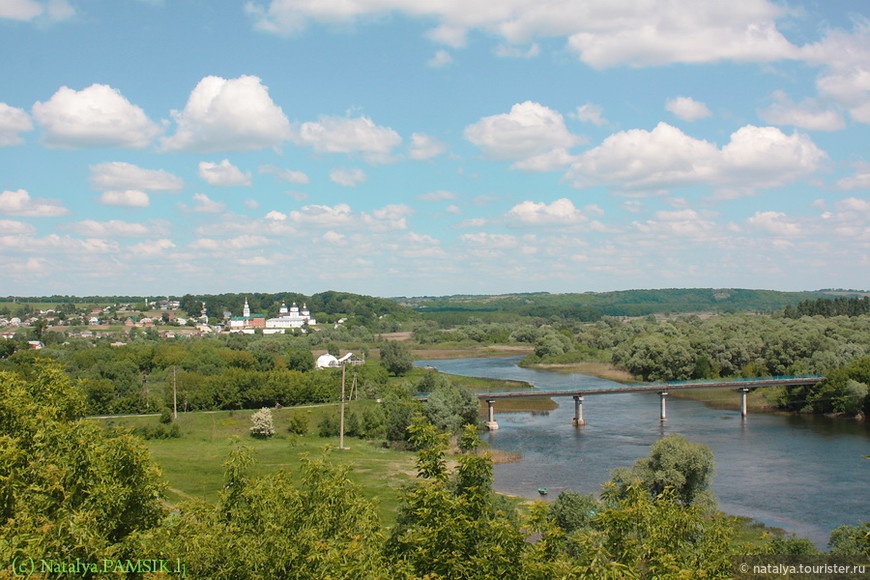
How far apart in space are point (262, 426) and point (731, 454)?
36372 mm

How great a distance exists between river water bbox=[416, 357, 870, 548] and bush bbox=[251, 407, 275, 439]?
60.8ft

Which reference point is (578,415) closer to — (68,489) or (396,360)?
(396,360)

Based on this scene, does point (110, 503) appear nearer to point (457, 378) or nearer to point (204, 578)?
point (204, 578)

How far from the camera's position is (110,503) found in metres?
13.0

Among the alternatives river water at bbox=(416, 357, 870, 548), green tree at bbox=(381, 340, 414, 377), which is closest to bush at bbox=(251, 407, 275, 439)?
river water at bbox=(416, 357, 870, 548)

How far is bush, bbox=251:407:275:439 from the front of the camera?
5972 centimetres

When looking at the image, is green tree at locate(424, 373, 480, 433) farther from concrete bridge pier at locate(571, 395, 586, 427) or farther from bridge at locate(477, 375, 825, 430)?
concrete bridge pier at locate(571, 395, 586, 427)

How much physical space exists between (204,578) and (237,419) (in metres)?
54.5

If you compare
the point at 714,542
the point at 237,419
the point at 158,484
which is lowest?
the point at 237,419

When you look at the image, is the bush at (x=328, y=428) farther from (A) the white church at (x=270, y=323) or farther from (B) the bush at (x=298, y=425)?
(A) the white church at (x=270, y=323)

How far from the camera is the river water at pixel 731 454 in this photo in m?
36.4

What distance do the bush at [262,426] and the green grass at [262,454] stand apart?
2.05ft

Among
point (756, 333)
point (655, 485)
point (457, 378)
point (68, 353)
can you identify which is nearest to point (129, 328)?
point (68, 353)

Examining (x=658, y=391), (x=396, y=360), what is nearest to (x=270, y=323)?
(x=396, y=360)
